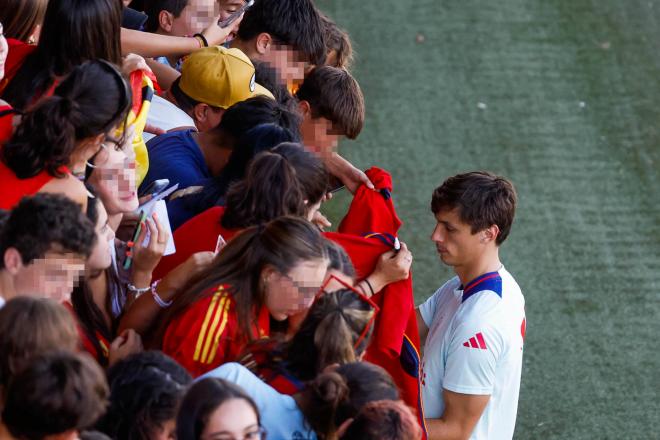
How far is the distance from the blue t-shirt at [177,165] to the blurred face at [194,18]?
3.48 feet

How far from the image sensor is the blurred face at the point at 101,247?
2.64 meters

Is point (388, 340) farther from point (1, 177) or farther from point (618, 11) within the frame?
point (618, 11)

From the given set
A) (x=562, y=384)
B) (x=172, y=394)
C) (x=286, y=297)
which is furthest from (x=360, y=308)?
(x=562, y=384)

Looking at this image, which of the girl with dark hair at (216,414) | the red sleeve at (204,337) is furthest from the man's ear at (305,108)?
the girl with dark hair at (216,414)

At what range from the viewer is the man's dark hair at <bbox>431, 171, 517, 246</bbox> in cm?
360

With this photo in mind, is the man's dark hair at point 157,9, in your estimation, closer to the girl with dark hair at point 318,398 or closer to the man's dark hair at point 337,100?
the man's dark hair at point 337,100

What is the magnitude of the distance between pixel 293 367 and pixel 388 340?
753 mm

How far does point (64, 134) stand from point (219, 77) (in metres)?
1.22

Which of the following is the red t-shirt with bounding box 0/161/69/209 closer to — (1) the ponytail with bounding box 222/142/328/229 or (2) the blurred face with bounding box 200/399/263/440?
(1) the ponytail with bounding box 222/142/328/229

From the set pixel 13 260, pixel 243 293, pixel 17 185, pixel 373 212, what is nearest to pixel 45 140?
pixel 17 185

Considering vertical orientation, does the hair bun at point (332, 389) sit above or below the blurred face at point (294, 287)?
above

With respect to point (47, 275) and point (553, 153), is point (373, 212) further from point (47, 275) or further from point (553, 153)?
point (553, 153)

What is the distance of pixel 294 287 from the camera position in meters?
2.72

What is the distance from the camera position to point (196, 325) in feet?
8.67
